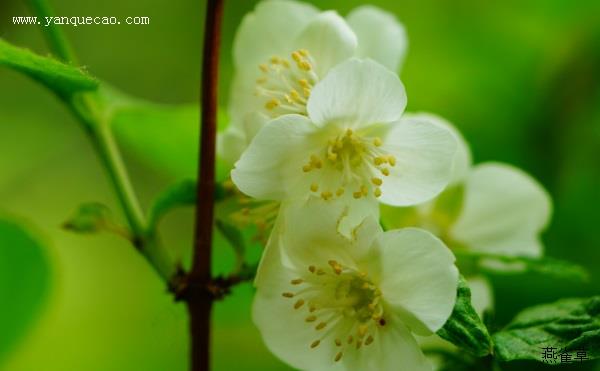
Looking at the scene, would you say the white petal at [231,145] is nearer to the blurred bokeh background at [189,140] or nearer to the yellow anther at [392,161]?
the yellow anther at [392,161]

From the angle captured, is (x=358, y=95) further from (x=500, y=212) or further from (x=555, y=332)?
(x=500, y=212)

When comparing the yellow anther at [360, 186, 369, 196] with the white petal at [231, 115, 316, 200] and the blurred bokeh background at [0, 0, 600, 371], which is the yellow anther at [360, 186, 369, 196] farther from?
the blurred bokeh background at [0, 0, 600, 371]

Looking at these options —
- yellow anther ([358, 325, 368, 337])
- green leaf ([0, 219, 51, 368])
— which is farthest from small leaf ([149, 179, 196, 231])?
green leaf ([0, 219, 51, 368])

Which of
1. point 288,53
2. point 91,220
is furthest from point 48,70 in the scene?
point 288,53

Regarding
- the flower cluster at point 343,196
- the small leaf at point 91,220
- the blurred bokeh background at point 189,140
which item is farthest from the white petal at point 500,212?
the small leaf at point 91,220

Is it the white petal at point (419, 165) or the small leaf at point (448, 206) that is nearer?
the white petal at point (419, 165)

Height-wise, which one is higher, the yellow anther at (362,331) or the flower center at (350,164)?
the flower center at (350,164)

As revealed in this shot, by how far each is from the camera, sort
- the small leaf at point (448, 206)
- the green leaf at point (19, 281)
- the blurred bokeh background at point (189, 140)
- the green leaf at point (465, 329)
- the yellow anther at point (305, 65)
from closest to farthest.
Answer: the green leaf at point (465, 329), the yellow anther at point (305, 65), the small leaf at point (448, 206), the green leaf at point (19, 281), the blurred bokeh background at point (189, 140)
